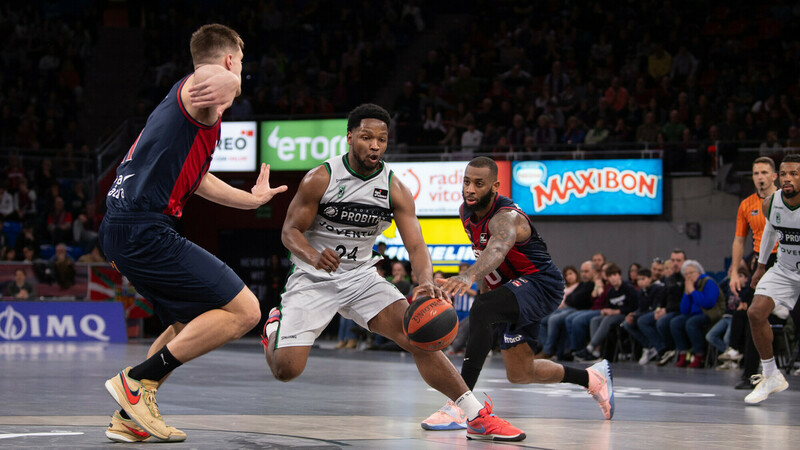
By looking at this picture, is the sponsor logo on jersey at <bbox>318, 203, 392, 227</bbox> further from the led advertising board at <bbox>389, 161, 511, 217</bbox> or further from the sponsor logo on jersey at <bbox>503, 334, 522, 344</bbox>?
the led advertising board at <bbox>389, 161, 511, 217</bbox>

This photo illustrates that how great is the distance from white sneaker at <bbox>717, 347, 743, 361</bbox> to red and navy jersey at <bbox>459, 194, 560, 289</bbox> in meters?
6.97

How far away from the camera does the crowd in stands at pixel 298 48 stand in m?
23.1

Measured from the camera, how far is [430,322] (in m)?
6.04

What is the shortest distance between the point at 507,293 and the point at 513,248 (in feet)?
1.36

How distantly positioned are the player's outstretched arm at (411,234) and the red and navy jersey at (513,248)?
95 cm

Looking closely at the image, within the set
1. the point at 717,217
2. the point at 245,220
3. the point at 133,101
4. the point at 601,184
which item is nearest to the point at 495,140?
the point at 601,184

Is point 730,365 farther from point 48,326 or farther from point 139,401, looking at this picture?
point 48,326

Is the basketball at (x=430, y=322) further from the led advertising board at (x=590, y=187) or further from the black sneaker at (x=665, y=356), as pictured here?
the led advertising board at (x=590, y=187)

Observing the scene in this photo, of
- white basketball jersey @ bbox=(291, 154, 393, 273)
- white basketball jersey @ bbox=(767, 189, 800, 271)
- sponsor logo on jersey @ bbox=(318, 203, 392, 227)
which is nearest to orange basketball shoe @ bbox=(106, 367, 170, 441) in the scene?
white basketball jersey @ bbox=(291, 154, 393, 273)

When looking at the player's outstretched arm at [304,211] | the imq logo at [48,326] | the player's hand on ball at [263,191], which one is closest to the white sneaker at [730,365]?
the player's outstretched arm at [304,211]

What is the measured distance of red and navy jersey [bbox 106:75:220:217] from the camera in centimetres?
563

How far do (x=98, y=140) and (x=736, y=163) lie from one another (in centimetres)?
1494

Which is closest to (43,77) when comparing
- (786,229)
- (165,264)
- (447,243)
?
(447,243)

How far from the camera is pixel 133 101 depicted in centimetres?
2547
